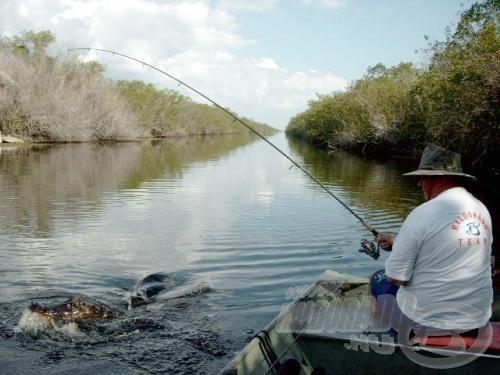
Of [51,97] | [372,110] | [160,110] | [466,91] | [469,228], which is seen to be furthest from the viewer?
[160,110]

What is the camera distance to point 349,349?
4.21 m

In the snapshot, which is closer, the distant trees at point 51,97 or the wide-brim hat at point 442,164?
the wide-brim hat at point 442,164

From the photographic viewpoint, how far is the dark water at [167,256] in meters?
6.44

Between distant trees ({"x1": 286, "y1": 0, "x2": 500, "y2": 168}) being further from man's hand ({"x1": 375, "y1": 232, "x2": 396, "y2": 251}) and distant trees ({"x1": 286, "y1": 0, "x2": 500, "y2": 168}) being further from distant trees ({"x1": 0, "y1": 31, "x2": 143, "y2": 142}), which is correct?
distant trees ({"x1": 0, "y1": 31, "x2": 143, "y2": 142})

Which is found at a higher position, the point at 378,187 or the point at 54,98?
the point at 54,98

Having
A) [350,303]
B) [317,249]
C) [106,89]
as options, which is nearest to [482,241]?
[350,303]

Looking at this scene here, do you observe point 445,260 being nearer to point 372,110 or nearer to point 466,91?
point 466,91

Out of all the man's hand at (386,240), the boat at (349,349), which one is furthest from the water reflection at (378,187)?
the boat at (349,349)

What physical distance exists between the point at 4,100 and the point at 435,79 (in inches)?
1551

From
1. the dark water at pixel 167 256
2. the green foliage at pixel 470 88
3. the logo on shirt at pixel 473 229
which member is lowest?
the dark water at pixel 167 256

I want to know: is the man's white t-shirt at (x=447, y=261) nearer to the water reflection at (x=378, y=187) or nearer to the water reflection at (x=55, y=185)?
the water reflection at (x=55, y=185)

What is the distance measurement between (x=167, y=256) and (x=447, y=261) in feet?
25.5

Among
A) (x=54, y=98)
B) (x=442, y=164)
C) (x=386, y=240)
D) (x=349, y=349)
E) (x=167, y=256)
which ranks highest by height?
(x=54, y=98)

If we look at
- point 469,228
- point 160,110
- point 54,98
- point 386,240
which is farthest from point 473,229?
point 160,110
